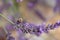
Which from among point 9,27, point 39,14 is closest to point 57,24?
point 39,14

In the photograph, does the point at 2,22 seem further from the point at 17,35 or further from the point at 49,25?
the point at 49,25

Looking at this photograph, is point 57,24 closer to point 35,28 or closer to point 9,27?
point 35,28

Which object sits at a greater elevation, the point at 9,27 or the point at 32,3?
the point at 32,3

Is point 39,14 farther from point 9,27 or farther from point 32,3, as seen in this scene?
point 9,27

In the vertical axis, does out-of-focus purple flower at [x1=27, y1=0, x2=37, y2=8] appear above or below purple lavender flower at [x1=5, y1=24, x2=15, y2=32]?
above

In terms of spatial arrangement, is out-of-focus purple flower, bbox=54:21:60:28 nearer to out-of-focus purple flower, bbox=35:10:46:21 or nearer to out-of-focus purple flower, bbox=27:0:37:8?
out-of-focus purple flower, bbox=35:10:46:21

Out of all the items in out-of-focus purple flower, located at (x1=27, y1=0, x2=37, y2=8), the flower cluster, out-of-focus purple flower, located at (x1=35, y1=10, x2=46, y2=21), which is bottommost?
the flower cluster

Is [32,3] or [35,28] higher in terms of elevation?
[32,3]

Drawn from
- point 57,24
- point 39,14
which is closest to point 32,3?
point 39,14

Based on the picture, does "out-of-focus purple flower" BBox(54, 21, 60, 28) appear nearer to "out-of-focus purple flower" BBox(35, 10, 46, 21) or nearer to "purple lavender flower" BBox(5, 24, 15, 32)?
"out-of-focus purple flower" BBox(35, 10, 46, 21)

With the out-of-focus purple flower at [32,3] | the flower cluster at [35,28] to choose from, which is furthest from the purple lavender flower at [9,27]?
the out-of-focus purple flower at [32,3]

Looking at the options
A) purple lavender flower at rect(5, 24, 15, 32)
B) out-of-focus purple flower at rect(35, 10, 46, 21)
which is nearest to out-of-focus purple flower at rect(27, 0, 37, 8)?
out-of-focus purple flower at rect(35, 10, 46, 21)
